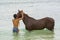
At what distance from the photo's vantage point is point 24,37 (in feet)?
23.9

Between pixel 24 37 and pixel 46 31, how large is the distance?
2.48ft

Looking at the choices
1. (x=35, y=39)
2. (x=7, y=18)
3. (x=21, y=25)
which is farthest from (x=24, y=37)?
(x=7, y=18)

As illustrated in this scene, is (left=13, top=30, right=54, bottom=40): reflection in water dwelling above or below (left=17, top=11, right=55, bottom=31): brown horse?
below

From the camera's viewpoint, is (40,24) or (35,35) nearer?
(35,35)

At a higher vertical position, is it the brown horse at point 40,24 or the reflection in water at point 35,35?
the brown horse at point 40,24

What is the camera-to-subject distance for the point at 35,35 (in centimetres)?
741

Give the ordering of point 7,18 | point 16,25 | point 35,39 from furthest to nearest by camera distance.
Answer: point 7,18 → point 16,25 → point 35,39

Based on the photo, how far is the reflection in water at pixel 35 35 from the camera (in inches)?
282

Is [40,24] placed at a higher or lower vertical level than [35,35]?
higher

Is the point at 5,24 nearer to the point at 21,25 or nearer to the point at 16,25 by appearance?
the point at 21,25

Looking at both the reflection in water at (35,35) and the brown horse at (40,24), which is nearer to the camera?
the reflection in water at (35,35)

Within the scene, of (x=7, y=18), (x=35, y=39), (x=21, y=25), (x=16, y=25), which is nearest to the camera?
(x=35, y=39)

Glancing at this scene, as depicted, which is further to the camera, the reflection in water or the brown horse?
the brown horse

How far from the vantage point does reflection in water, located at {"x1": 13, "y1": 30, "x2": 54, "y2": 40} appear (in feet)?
23.5
